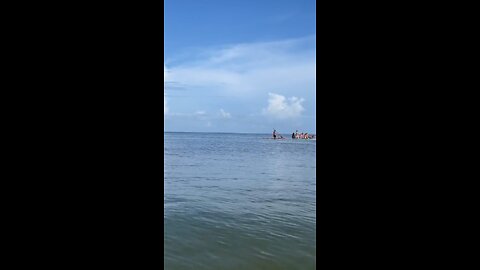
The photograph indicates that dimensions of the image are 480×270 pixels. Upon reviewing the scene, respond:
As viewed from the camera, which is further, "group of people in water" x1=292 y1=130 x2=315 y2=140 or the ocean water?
"group of people in water" x1=292 y1=130 x2=315 y2=140

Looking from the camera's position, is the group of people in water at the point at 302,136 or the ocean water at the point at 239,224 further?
the group of people in water at the point at 302,136

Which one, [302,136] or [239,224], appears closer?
[239,224]
